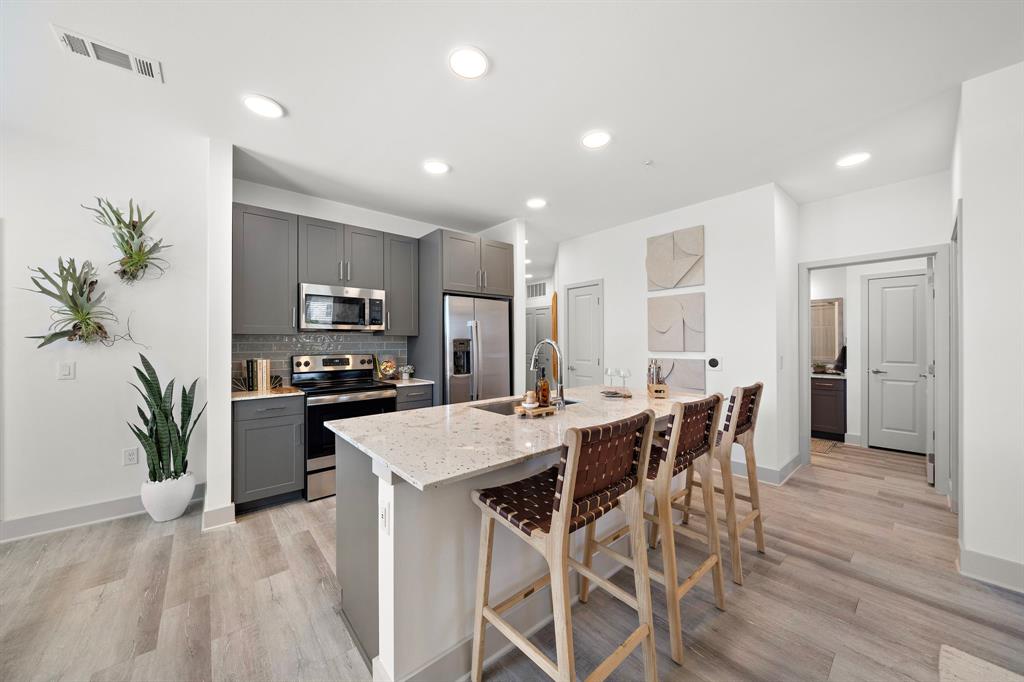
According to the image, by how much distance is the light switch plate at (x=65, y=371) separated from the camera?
2604 mm

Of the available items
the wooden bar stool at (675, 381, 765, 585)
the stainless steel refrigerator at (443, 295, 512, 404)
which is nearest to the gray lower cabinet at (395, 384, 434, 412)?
the stainless steel refrigerator at (443, 295, 512, 404)

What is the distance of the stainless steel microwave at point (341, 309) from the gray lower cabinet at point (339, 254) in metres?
0.08

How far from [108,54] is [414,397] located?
282 cm

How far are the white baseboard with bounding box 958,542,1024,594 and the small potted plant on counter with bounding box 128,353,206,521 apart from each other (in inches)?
188

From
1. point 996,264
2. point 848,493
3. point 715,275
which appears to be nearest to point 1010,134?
point 996,264

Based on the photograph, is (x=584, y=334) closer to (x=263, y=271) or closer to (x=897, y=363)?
(x=897, y=363)

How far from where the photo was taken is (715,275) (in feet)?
12.4

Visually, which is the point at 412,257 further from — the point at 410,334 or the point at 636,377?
the point at 636,377

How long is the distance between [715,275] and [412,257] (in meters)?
3.07

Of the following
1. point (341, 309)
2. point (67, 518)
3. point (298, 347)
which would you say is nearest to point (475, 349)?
point (341, 309)

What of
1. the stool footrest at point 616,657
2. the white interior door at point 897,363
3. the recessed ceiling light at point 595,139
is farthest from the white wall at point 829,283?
the stool footrest at point 616,657

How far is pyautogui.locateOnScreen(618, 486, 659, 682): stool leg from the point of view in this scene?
1.29 metres

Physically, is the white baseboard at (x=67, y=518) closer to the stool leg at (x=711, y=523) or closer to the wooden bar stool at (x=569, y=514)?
the wooden bar stool at (x=569, y=514)

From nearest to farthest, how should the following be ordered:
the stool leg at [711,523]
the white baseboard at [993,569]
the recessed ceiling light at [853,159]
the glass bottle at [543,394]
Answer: the stool leg at [711,523] < the white baseboard at [993,569] < the glass bottle at [543,394] < the recessed ceiling light at [853,159]
